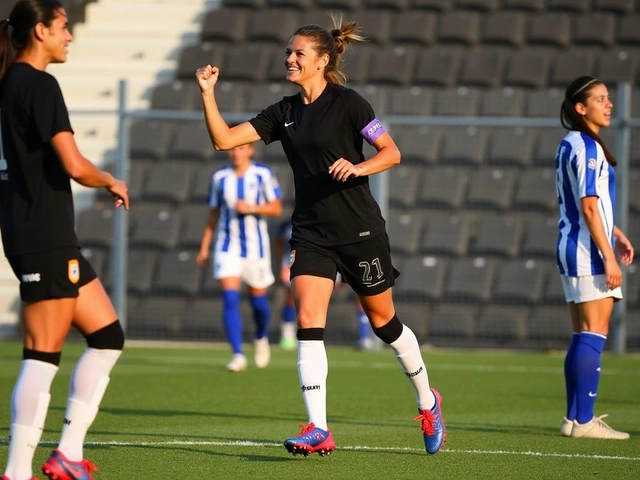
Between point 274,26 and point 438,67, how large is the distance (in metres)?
2.86

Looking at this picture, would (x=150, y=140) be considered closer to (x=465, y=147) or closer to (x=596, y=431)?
(x=465, y=147)

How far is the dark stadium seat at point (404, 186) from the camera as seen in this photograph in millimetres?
14922

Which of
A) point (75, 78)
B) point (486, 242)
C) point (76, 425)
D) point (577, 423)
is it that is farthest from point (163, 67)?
point (76, 425)

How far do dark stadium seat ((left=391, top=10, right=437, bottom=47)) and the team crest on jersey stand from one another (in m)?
13.6

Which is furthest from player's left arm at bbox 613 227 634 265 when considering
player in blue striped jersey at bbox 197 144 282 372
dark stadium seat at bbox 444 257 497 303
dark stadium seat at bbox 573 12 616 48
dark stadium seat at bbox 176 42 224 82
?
dark stadium seat at bbox 176 42 224 82

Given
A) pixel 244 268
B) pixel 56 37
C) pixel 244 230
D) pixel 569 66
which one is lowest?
pixel 244 268

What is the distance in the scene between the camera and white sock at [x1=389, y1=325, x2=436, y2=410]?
6.05 metres

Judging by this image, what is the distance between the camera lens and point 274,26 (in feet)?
60.0

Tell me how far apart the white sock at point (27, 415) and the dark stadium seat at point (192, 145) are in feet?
37.8

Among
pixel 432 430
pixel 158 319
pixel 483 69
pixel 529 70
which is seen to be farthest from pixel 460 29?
pixel 432 430

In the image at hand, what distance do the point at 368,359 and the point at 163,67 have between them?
755 centimetres

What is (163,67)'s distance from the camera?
18.7 m

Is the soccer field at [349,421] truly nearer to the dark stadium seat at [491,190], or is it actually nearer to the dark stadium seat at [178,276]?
the dark stadium seat at [178,276]

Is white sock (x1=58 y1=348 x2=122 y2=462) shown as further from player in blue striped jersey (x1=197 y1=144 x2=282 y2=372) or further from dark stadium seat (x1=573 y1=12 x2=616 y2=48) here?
dark stadium seat (x1=573 y1=12 x2=616 y2=48)
